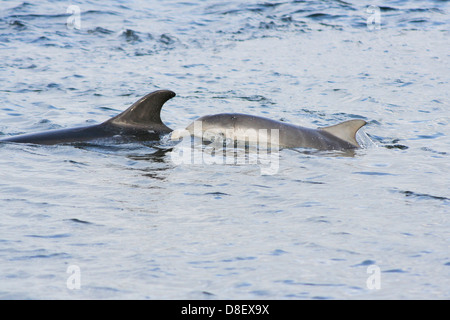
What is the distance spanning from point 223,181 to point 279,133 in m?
2.00

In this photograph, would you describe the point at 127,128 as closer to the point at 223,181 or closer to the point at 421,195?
the point at 223,181

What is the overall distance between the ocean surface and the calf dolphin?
25 centimetres

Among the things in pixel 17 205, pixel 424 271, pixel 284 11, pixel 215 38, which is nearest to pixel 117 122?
pixel 17 205

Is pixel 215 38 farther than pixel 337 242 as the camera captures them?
Yes

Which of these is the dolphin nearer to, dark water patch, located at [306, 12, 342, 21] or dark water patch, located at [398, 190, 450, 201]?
dark water patch, located at [398, 190, 450, 201]

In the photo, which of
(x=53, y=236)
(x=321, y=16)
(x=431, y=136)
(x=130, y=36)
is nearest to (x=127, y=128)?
(x=53, y=236)

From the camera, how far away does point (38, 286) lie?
17.7 feet

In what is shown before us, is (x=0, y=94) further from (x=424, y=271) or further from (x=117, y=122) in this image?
(x=424, y=271)

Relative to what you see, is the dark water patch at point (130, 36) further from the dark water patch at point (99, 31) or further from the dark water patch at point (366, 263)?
the dark water patch at point (366, 263)

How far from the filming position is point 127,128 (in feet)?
32.2

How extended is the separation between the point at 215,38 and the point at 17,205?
12.6 m

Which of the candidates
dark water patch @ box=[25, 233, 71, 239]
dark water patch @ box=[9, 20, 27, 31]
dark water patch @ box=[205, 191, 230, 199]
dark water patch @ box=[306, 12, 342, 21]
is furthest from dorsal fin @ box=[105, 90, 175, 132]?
A: dark water patch @ box=[306, 12, 342, 21]

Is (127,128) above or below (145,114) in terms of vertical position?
below

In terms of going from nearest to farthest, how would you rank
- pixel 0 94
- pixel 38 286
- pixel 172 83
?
1. pixel 38 286
2. pixel 0 94
3. pixel 172 83
